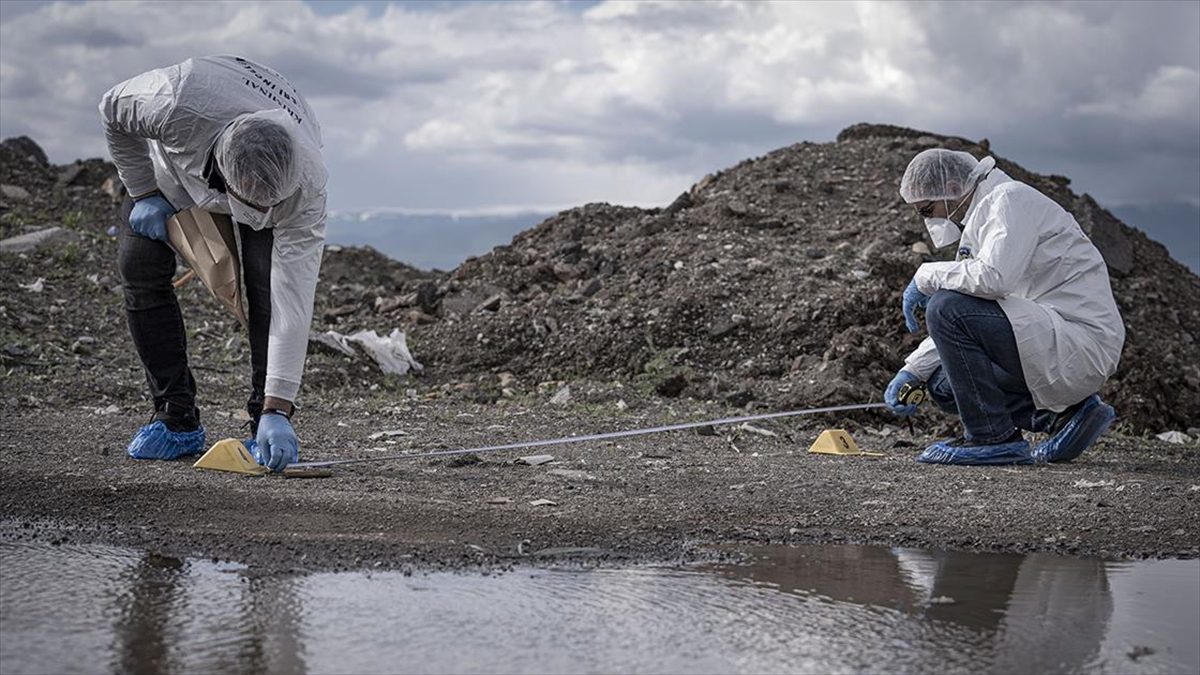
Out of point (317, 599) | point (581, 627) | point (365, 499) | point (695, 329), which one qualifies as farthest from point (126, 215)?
→ point (695, 329)

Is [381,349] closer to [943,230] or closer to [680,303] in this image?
[680,303]

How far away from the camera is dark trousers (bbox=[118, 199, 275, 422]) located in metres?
5.13

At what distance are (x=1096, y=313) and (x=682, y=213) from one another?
5.77 meters

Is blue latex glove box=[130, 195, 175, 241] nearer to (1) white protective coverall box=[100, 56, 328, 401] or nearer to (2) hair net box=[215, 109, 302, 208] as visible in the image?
(1) white protective coverall box=[100, 56, 328, 401]

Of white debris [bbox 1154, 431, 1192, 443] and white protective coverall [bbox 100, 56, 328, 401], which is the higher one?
white protective coverall [bbox 100, 56, 328, 401]

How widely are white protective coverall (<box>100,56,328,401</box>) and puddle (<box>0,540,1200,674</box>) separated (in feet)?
4.03

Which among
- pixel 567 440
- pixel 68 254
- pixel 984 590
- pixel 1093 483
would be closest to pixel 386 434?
pixel 567 440

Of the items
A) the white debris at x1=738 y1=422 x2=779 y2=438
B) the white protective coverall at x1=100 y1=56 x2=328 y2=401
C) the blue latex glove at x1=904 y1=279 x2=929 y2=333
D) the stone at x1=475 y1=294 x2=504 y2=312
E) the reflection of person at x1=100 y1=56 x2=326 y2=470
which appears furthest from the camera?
the stone at x1=475 y1=294 x2=504 y2=312

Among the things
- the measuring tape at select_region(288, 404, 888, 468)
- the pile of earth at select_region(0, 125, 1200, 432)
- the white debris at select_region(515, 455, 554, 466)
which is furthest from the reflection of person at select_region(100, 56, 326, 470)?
the pile of earth at select_region(0, 125, 1200, 432)

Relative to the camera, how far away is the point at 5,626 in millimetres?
3191

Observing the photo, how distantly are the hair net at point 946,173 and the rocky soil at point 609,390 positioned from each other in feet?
3.68

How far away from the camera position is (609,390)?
316 inches

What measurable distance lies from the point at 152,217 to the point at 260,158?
0.70m

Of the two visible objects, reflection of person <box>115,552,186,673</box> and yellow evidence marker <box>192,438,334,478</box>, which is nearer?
reflection of person <box>115,552,186,673</box>
